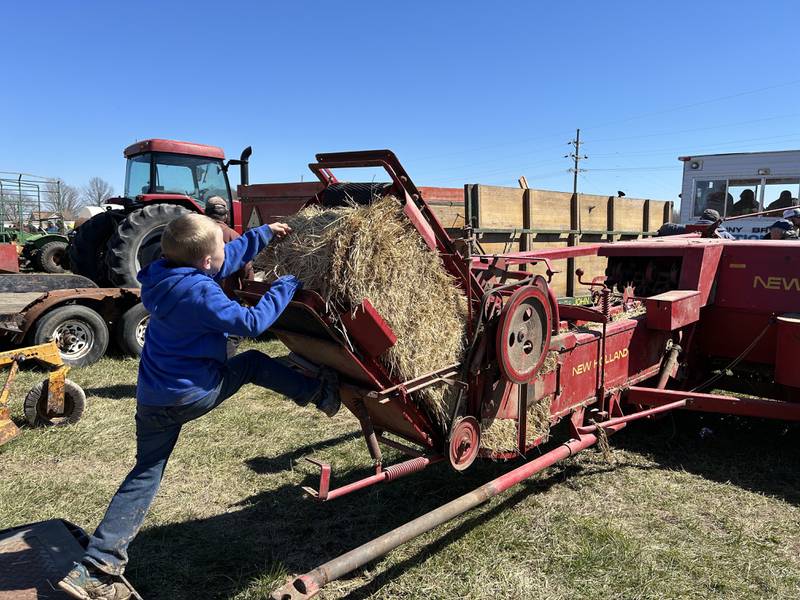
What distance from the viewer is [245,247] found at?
111 inches

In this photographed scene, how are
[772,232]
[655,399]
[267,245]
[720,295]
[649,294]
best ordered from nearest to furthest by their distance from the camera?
[267,245], [655,399], [720,295], [649,294], [772,232]

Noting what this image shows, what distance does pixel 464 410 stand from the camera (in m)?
3.23

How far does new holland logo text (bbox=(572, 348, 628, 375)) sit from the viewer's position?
3946 mm

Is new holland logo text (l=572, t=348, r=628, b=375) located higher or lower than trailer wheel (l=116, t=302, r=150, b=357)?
higher

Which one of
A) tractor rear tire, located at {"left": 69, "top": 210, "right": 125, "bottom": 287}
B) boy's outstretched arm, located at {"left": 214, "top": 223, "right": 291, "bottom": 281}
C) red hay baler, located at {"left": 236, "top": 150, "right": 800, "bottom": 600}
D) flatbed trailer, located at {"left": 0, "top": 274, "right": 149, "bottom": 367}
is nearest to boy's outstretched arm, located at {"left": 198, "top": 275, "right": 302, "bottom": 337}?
red hay baler, located at {"left": 236, "top": 150, "right": 800, "bottom": 600}

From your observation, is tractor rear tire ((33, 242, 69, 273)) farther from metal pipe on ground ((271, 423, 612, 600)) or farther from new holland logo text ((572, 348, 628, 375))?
metal pipe on ground ((271, 423, 612, 600))

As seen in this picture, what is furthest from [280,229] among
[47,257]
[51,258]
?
[51,258]

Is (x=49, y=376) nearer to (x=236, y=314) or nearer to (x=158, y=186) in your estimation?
(x=236, y=314)

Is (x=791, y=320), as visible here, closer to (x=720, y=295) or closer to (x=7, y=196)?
(x=720, y=295)

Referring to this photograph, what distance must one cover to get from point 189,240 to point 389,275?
91 cm

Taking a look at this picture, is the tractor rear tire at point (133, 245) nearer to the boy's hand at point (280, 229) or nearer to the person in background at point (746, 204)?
the boy's hand at point (280, 229)

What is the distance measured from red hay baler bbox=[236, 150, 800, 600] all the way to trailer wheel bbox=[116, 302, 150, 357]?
5.11 metres

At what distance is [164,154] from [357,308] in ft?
27.1

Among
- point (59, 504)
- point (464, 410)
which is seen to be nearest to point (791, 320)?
point (464, 410)
